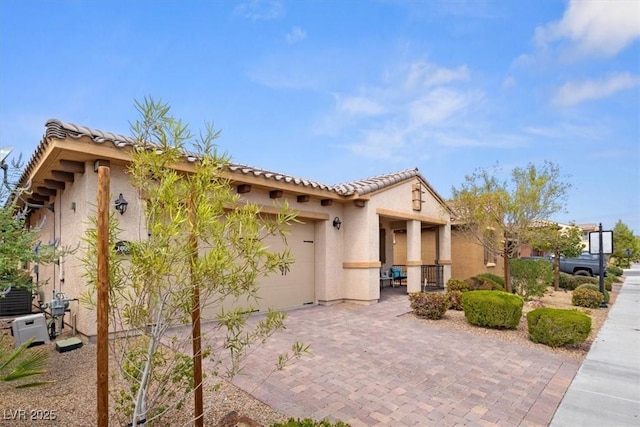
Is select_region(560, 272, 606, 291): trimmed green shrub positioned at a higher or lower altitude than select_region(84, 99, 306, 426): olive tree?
lower

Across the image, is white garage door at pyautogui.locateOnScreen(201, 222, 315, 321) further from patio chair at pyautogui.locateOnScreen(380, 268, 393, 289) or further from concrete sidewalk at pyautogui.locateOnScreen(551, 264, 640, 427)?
concrete sidewalk at pyautogui.locateOnScreen(551, 264, 640, 427)

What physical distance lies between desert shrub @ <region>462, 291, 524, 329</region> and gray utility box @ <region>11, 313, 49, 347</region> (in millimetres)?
8597

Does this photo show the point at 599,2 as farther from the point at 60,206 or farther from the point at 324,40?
the point at 60,206

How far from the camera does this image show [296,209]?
31.5ft

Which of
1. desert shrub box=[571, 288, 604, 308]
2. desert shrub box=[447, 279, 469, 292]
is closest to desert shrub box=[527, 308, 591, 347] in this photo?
desert shrub box=[447, 279, 469, 292]

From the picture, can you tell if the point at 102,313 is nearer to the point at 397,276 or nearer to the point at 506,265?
the point at 506,265

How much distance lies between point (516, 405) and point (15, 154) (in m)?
7.67

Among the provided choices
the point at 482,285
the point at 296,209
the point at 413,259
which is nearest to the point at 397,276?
the point at 413,259

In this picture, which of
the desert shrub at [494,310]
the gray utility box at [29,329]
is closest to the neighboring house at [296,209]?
the gray utility box at [29,329]

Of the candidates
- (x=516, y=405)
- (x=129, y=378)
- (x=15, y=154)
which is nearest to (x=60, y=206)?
(x=15, y=154)

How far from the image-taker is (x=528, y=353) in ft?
20.4

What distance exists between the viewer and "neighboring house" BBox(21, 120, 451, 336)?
20.4 feet

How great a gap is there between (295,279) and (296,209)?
6.80ft

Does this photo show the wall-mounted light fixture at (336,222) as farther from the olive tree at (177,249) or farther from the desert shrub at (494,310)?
the olive tree at (177,249)
